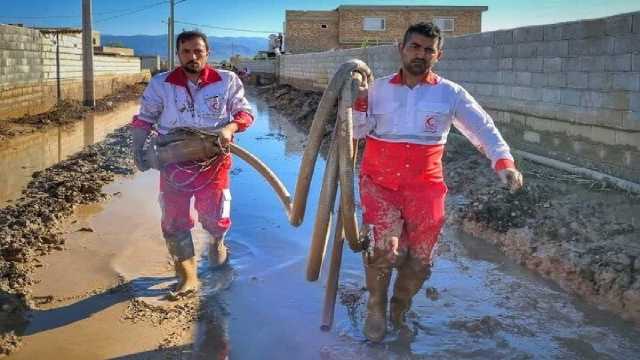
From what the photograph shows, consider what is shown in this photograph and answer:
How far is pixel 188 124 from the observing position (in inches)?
180

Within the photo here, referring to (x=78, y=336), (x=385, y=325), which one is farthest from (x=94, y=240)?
(x=385, y=325)

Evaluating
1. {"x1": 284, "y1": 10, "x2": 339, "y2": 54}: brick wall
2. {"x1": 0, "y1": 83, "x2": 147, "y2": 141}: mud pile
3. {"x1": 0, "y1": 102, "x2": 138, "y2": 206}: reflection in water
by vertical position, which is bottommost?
{"x1": 0, "y1": 102, "x2": 138, "y2": 206}: reflection in water

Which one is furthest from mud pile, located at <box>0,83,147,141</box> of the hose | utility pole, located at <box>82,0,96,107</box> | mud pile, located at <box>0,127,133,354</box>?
the hose

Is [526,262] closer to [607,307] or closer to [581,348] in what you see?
[607,307]

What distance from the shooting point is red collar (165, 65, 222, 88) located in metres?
4.52

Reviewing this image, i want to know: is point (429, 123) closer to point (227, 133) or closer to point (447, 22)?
point (227, 133)

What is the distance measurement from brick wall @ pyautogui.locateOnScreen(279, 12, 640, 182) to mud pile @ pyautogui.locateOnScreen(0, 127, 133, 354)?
5.35 m

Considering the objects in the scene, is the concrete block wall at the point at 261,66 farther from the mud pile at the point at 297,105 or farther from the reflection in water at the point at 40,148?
the reflection in water at the point at 40,148

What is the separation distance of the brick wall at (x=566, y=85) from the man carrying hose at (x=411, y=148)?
340cm

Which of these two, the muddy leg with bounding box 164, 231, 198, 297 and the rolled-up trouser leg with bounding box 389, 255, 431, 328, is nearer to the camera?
the rolled-up trouser leg with bounding box 389, 255, 431, 328

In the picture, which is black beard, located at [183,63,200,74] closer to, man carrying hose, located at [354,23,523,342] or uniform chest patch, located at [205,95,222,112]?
uniform chest patch, located at [205,95,222,112]

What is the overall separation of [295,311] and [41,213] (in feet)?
11.0

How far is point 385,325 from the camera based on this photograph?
3.90 m

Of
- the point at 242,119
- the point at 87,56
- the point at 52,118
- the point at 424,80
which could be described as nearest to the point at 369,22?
the point at 87,56
